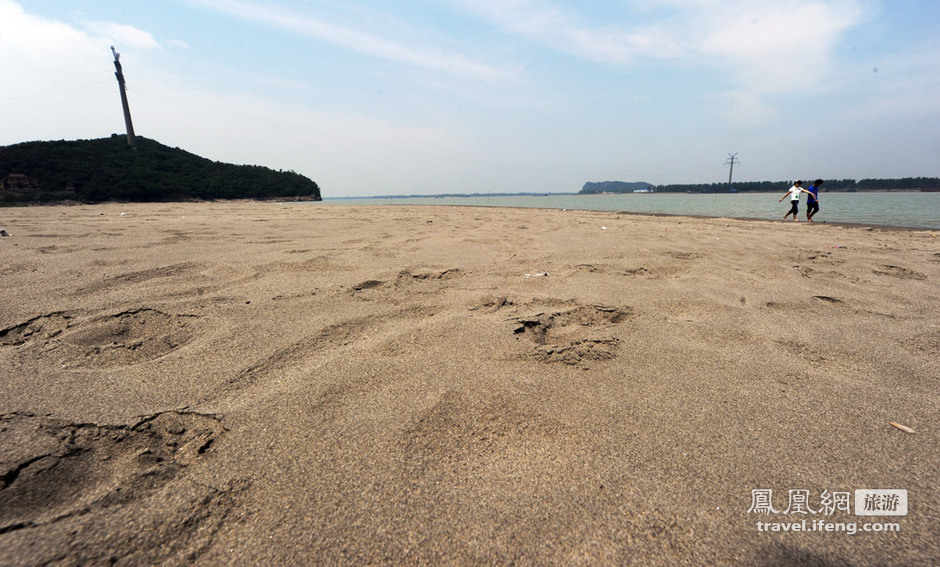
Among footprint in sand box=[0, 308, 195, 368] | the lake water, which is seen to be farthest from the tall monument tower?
footprint in sand box=[0, 308, 195, 368]

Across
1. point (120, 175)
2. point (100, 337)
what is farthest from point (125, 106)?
point (100, 337)

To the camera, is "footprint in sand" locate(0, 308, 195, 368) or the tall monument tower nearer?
"footprint in sand" locate(0, 308, 195, 368)

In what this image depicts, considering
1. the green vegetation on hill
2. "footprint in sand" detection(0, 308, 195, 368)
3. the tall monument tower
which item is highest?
the tall monument tower

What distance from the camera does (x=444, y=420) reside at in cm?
119

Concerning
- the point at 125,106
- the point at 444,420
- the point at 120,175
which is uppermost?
the point at 125,106

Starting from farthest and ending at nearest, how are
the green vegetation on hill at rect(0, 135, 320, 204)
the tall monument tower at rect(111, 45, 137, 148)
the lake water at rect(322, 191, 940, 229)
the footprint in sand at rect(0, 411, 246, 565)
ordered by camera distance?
the tall monument tower at rect(111, 45, 137, 148), the green vegetation on hill at rect(0, 135, 320, 204), the lake water at rect(322, 191, 940, 229), the footprint in sand at rect(0, 411, 246, 565)

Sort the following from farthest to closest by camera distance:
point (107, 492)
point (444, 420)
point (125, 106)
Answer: point (125, 106), point (444, 420), point (107, 492)

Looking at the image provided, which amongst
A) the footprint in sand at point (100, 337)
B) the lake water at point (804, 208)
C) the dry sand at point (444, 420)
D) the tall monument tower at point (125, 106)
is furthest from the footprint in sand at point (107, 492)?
the tall monument tower at point (125, 106)

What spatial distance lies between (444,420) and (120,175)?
2856 cm

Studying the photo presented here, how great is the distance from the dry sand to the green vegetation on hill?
815 inches

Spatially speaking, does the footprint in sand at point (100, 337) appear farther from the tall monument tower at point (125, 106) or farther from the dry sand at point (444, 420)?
the tall monument tower at point (125, 106)

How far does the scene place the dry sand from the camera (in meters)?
0.82

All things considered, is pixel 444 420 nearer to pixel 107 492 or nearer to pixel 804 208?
pixel 107 492

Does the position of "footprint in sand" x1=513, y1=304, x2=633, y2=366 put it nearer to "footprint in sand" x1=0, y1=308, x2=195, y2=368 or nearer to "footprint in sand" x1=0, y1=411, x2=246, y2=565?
"footprint in sand" x1=0, y1=411, x2=246, y2=565
